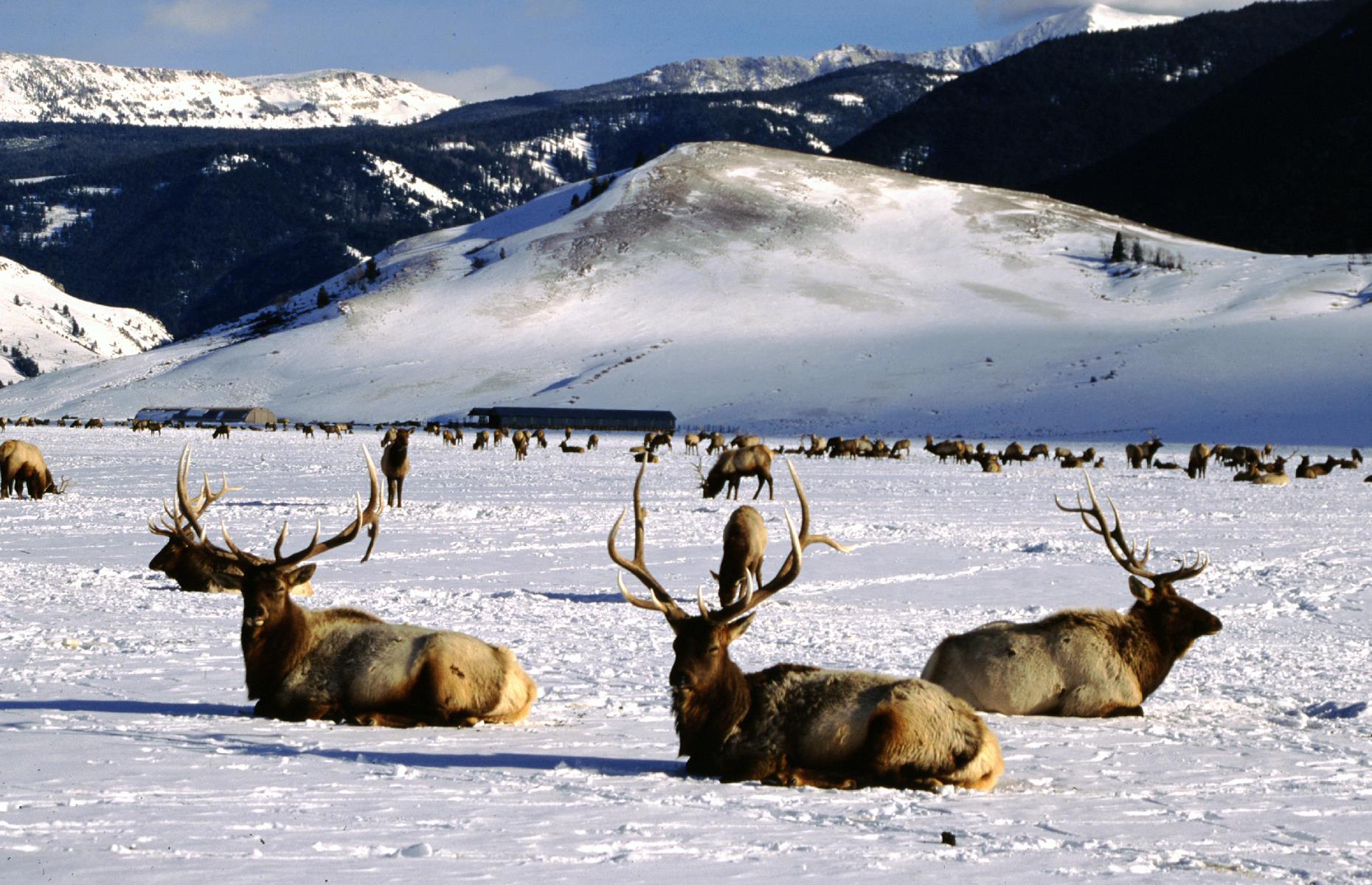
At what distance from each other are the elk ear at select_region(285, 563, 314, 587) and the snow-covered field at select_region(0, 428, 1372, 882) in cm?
89

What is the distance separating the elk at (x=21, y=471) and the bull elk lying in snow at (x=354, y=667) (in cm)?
2184

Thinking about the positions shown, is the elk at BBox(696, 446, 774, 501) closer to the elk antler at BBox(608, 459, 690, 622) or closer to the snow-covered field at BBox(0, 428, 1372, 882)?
the snow-covered field at BBox(0, 428, 1372, 882)

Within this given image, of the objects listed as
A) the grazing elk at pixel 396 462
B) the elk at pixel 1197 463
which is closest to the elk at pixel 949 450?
the elk at pixel 1197 463

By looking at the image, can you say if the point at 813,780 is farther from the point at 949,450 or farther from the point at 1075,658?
the point at 949,450

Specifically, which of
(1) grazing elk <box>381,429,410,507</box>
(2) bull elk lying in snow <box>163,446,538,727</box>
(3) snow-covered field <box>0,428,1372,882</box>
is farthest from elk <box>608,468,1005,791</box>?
(1) grazing elk <box>381,429,410,507</box>

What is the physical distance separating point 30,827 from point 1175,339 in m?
108

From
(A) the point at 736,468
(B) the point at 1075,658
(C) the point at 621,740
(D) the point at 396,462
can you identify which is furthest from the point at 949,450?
(C) the point at 621,740

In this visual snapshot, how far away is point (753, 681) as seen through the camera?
787 centimetres

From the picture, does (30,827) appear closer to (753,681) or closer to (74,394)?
(753,681)

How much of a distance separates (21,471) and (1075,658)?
24.4m

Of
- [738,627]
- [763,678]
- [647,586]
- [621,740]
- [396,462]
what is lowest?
[621,740]

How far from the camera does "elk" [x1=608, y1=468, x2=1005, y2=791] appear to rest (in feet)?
24.8

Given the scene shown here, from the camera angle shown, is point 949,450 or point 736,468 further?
point 949,450

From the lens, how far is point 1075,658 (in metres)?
10.4
